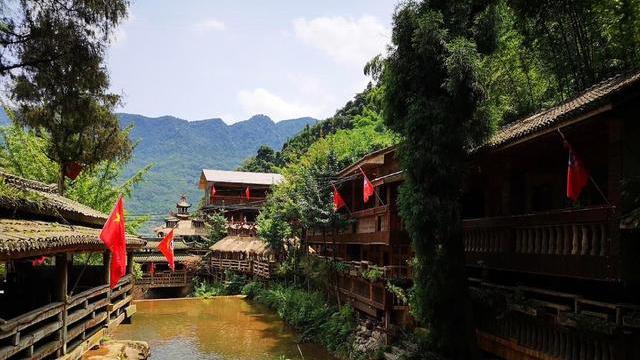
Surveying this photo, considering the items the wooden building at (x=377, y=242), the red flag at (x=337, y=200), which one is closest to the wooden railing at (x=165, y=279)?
the wooden building at (x=377, y=242)

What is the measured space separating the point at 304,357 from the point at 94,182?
14525 mm

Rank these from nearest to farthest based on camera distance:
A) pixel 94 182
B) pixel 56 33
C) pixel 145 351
Result: pixel 56 33
pixel 145 351
pixel 94 182

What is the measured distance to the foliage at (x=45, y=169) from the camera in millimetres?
24094

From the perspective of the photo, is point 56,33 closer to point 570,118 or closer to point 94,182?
point 570,118

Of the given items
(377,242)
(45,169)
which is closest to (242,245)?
(45,169)

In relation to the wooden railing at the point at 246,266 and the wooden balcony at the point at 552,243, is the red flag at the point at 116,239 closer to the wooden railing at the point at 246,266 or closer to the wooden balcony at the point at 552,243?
the wooden balcony at the point at 552,243

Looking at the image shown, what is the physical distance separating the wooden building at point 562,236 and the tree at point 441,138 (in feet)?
2.59

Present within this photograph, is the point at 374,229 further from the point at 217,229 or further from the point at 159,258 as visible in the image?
the point at 159,258

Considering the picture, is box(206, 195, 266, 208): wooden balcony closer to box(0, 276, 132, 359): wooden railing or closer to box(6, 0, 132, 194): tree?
box(0, 276, 132, 359): wooden railing

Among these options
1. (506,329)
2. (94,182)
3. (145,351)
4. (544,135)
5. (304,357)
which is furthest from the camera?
(94,182)

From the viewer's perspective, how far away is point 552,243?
34.6 feet

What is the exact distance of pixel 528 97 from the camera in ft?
73.3

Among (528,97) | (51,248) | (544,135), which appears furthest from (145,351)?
(528,97)

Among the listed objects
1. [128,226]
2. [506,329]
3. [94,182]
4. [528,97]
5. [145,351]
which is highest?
[528,97]
